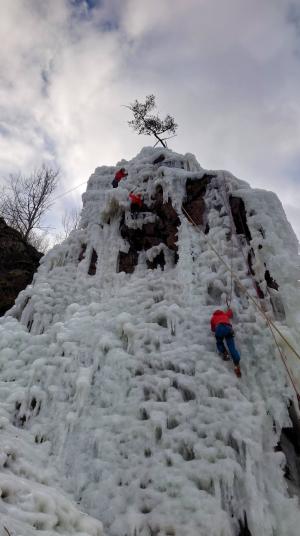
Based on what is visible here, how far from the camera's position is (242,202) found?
8.49 m

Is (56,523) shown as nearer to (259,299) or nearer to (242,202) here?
(259,299)

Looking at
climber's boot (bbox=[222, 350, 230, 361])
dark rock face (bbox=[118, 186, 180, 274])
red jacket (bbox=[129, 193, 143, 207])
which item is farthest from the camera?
red jacket (bbox=[129, 193, 143, 207])

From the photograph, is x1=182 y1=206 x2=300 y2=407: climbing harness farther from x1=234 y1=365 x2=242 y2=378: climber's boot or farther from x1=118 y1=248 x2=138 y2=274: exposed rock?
x1=118 y1=248 x2=138 y2=274: exposed rock

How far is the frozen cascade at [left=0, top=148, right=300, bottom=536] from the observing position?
430cm

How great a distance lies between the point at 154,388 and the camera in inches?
225

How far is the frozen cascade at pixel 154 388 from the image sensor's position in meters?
4.30

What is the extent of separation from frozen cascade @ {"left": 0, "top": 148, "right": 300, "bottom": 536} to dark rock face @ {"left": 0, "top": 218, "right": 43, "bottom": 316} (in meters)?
1.62

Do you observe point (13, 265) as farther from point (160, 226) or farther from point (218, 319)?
point (218, 319)

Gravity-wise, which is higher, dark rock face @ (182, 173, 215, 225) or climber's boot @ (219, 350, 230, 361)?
dark rock face @ (182, 173, 215, 225)

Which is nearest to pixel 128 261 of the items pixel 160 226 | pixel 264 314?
pixel 160 226

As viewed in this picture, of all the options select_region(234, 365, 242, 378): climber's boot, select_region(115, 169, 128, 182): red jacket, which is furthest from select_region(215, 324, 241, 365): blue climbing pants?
select_region(115, 169, 128, 182): red jacket

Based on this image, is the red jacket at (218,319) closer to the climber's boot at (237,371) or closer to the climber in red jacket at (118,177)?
the climber's boot at (237,371)

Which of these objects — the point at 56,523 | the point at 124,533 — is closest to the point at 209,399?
the point at 124,533

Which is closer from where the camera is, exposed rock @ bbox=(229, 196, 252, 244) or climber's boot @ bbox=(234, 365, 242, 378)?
climber's boot @ bbox=(234, 365, 242, 378)
